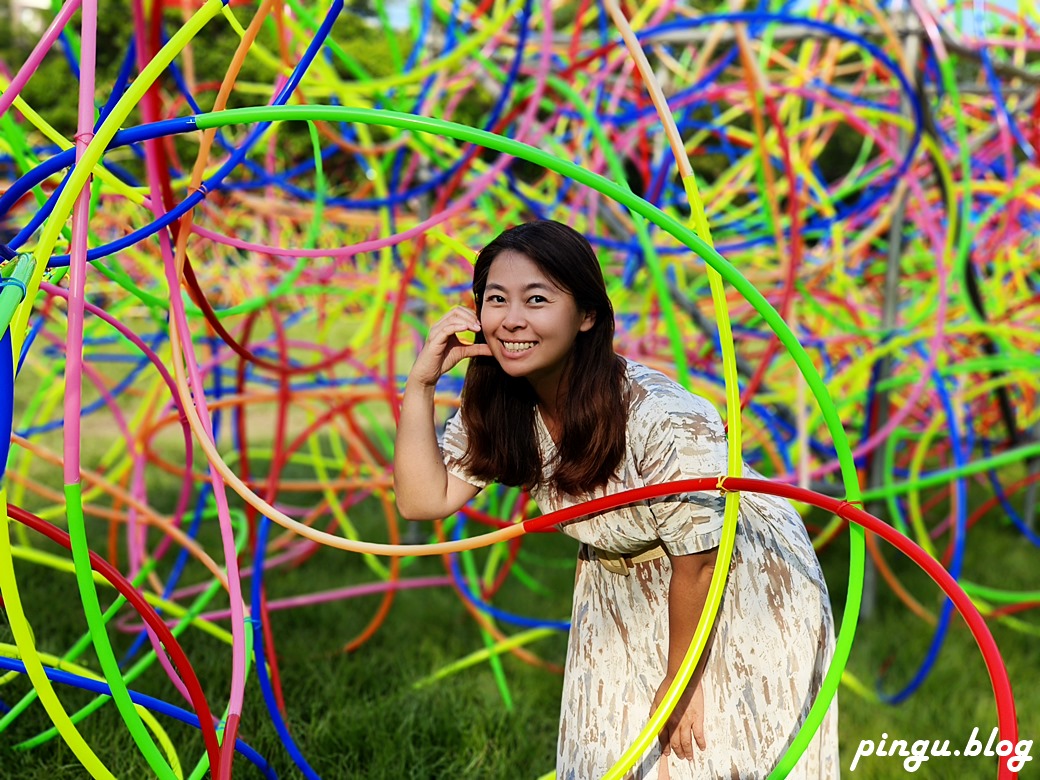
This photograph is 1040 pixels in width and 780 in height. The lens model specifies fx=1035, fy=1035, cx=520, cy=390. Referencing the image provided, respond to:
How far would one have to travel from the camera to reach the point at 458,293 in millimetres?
4457

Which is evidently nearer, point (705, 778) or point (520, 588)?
point (705, 778)

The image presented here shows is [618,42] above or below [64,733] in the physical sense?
above

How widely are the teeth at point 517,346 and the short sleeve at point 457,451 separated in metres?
0.23

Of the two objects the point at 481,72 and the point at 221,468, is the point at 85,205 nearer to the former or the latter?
the point at 221,468

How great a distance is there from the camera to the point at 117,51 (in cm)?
1756

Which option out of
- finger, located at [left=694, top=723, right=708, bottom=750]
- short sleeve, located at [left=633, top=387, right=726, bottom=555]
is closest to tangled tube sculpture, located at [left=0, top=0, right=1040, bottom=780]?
short sleeve, located at [left=633, top=387, right=726, bottom=555]

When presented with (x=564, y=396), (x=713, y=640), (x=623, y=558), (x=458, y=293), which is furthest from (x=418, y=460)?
(x=458, y=293)

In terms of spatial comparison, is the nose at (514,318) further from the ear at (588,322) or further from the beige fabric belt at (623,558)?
the beige fabric belt at (623,558)

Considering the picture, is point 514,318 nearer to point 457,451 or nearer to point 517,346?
point 517,346

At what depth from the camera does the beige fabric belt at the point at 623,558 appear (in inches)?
61.9

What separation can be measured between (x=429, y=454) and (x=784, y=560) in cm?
58

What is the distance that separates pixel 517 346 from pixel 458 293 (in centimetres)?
306

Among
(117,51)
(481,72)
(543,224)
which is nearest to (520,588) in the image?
(481,72)

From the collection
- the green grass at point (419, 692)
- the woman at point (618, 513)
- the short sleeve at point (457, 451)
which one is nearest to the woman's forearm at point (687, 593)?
the woman at point (618, 513)
